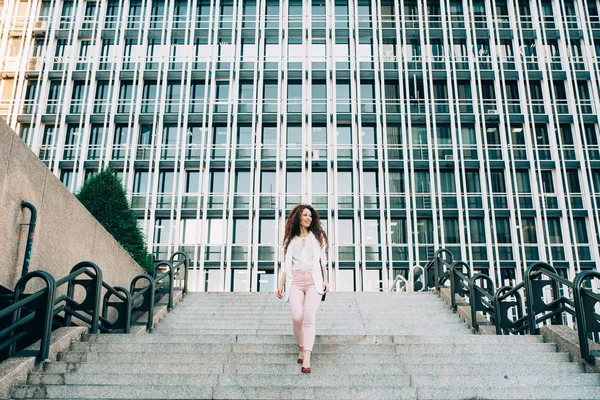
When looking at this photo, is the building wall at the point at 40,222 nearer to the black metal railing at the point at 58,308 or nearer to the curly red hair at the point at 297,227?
the black metal railing at the point at 58,308

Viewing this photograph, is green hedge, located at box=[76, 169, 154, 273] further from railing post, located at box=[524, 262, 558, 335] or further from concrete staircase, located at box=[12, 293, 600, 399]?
railing post, located at box=[524, 262, 558, 335]

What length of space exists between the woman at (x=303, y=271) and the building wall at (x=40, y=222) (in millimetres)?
3102

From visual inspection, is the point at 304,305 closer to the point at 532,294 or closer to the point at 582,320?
the point at 582,320

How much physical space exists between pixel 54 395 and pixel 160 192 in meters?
23.3

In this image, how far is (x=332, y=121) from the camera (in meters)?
28.6

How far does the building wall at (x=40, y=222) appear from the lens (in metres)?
6.48

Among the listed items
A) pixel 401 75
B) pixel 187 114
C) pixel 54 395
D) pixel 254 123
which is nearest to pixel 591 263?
pixel 401 75

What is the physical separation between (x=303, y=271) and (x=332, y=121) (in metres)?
23.0

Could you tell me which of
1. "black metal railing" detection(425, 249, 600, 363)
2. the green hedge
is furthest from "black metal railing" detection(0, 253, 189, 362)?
"black metal railing" detection(425, 249, 600, 363)

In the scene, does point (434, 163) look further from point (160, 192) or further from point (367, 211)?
point (160, 192)

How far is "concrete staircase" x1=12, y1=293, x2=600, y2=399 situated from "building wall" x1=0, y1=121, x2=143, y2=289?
1.35m

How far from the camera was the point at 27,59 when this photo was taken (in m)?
29.2

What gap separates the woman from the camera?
5945 millimetres

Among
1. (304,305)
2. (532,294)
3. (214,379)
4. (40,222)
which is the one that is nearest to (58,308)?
(40,222)
